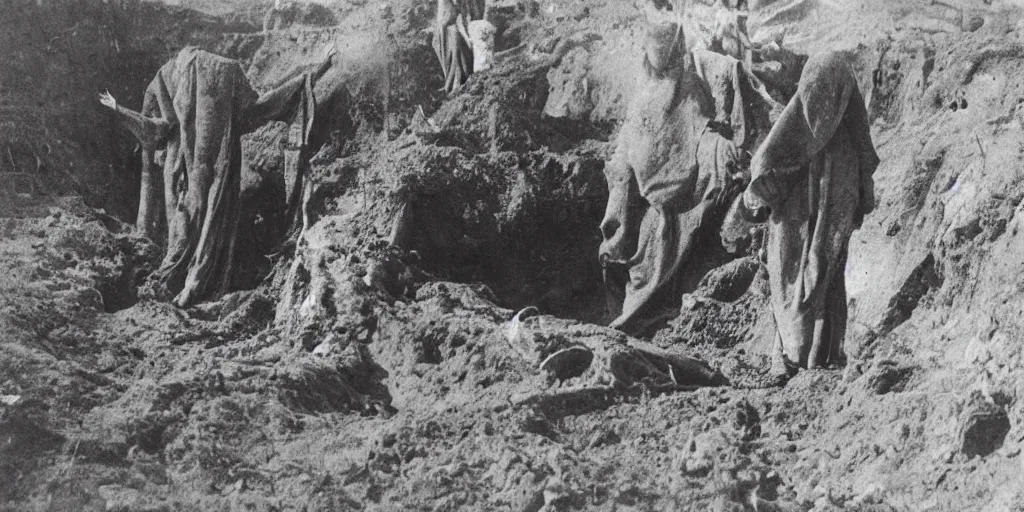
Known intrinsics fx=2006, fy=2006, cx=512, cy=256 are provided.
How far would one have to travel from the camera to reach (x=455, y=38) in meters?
14.8

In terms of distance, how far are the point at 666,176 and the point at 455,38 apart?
7.50ft

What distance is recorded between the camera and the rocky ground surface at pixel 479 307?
37.3 feet

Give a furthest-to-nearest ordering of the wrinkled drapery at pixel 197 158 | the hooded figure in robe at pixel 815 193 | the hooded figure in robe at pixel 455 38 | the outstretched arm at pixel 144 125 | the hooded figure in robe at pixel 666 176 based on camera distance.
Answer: the hooded figure in robe at pixel 455 38, the outstretched arm at pixel 144 125, the wrinkled drapery at pixel 197 158, the hooded figure in robe at pixel 666 176, the hooded figure in robe at pixel 815 193

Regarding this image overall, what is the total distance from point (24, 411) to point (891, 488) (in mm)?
5023

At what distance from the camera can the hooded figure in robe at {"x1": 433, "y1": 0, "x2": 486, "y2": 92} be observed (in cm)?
1466

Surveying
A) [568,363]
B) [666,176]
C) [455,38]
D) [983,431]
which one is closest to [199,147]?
[455,38]

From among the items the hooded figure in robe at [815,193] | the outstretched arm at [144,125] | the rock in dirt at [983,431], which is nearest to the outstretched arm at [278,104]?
the outstretched arm at [144,125]

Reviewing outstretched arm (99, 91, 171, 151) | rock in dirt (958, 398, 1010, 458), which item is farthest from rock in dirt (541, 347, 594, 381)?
outstretched arm (99, 91, 171, 151)

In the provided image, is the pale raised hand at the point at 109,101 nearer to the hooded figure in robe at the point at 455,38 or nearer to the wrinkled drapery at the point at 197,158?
the wrinkled drapery at the point at 197,158

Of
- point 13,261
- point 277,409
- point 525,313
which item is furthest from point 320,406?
point 13,261

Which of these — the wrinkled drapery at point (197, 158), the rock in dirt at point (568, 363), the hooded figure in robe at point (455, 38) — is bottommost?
the rock in dirt at point (568, 363)

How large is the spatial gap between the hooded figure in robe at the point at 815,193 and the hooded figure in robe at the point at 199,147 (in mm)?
3594

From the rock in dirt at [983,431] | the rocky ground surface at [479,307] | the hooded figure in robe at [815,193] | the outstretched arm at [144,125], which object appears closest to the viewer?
the rock in dirt at [983,431]

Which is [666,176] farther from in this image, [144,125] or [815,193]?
[144,125]
